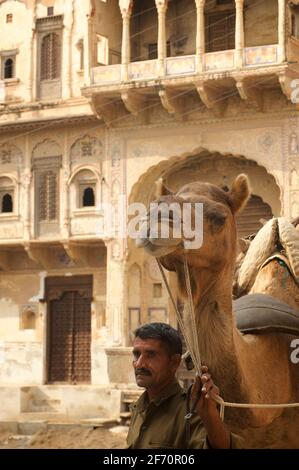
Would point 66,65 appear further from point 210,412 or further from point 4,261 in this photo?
point 210,412

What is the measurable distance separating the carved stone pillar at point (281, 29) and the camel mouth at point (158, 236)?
1323 cm

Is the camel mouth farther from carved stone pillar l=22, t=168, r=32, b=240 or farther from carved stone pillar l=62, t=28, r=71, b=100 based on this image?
carved stone pillar l=62, t=28, r=71, b=100

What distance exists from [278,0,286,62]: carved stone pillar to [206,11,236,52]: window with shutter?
184cm

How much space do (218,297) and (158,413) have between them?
0.51m

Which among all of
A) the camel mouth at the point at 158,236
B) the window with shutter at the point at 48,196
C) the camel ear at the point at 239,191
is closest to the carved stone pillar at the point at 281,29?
the window with shutter at the point at 48,196

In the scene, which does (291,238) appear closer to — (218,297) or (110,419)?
(218,297)

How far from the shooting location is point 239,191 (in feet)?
12.5

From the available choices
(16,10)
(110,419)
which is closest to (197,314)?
(110,419)

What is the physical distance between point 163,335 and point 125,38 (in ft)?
47.4

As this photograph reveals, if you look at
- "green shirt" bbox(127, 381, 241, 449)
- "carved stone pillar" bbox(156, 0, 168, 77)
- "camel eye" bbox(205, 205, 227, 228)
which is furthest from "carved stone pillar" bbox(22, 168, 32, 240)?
"camel eye" bbox(205, 205, 227, 228)

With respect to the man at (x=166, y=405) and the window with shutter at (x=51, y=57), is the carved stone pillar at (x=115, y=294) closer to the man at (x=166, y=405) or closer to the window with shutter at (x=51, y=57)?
the window with shutter at (x=51, y=57)

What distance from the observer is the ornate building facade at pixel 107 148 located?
55.3 ft

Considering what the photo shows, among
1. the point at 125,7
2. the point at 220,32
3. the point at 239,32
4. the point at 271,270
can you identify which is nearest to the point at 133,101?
the point at 125,7

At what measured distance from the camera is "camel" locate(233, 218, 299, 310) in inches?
193
